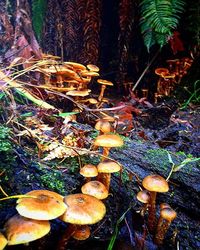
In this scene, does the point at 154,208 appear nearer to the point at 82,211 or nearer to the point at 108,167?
the point at 108,167

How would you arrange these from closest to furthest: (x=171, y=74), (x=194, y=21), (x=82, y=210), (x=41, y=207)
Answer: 1. (x=41, y=207)
2. (x=82, y=210)
3. (x=194, y=21)
4. (x=171, y=74)

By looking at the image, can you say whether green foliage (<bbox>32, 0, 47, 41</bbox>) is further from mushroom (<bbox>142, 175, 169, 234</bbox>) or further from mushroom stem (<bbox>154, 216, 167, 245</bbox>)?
mushroom stem (<bbox>154, 216, 167, 245</bbox>)

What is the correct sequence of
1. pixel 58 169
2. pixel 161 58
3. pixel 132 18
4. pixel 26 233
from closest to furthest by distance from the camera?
pixel 26 233 < pixel 58 169 < pixel 132 18 < pixel 161 58

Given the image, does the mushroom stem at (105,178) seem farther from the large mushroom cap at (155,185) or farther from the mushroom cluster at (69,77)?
the mushroom cluster at (69,77)

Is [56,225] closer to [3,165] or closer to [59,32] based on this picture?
[3,165]

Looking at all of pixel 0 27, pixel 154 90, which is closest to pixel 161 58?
pixel 154 90

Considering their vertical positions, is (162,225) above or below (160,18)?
below

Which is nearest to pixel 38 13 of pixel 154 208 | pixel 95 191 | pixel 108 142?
pixel 108 142
